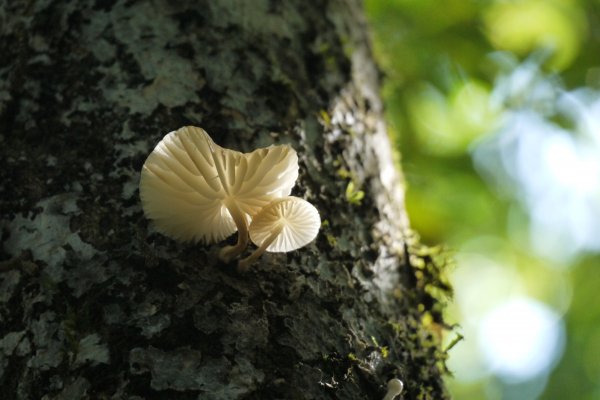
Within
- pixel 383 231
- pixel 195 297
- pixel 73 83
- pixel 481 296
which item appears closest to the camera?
pixel 195 297

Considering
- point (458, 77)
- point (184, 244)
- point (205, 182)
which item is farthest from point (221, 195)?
point (458, 77)

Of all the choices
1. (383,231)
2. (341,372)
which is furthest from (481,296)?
(341,372)

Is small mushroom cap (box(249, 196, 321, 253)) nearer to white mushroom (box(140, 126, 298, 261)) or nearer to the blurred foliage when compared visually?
white mushroom (box(140, 126, 298, 261))

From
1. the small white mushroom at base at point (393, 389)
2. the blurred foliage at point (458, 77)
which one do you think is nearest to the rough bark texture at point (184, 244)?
the small white mushroom at base at point (393, 389)

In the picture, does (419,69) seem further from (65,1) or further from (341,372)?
(341,372)

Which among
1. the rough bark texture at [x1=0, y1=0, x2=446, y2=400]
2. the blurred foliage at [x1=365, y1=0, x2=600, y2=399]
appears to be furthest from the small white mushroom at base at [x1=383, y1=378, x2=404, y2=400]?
the blurred foliage at [x1=365, y1=0, x2=600, y2=399]

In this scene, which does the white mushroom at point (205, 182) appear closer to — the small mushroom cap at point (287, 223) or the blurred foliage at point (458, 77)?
the small mushroom cap at point (287, 223)
